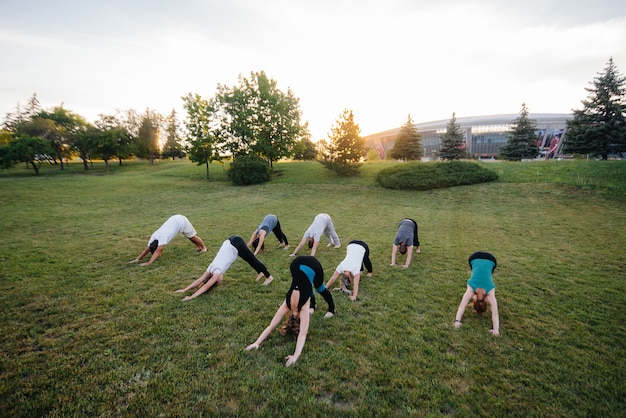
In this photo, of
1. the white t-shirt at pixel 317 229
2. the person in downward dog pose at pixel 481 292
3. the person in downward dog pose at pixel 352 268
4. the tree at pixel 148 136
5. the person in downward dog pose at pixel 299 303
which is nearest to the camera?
the person in downward dog pose at pixel 299 303

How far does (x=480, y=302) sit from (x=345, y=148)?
24497 mm

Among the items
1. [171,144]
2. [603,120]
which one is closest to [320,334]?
[603,120]

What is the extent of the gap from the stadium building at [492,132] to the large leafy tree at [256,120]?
30.4 m

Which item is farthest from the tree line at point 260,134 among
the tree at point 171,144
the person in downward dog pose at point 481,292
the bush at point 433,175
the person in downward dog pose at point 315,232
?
the person in downward dog pose at point 481,292

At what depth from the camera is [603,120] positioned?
2634cm

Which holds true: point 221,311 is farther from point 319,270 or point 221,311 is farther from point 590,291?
point 590,291

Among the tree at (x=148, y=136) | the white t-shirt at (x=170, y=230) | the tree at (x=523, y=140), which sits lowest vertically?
the white t-shirt at (x=170, y=230)

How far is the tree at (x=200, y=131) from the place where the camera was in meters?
32.0

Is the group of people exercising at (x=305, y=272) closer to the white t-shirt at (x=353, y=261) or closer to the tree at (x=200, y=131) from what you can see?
the white t-shirt at (x=353, y=261)

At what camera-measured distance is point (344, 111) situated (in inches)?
1092

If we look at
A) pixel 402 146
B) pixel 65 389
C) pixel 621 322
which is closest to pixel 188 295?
pixel 65 389

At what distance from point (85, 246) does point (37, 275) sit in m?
2.96

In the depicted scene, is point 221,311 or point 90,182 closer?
point 221,311

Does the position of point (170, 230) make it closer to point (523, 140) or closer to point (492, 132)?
point (523, 140)
